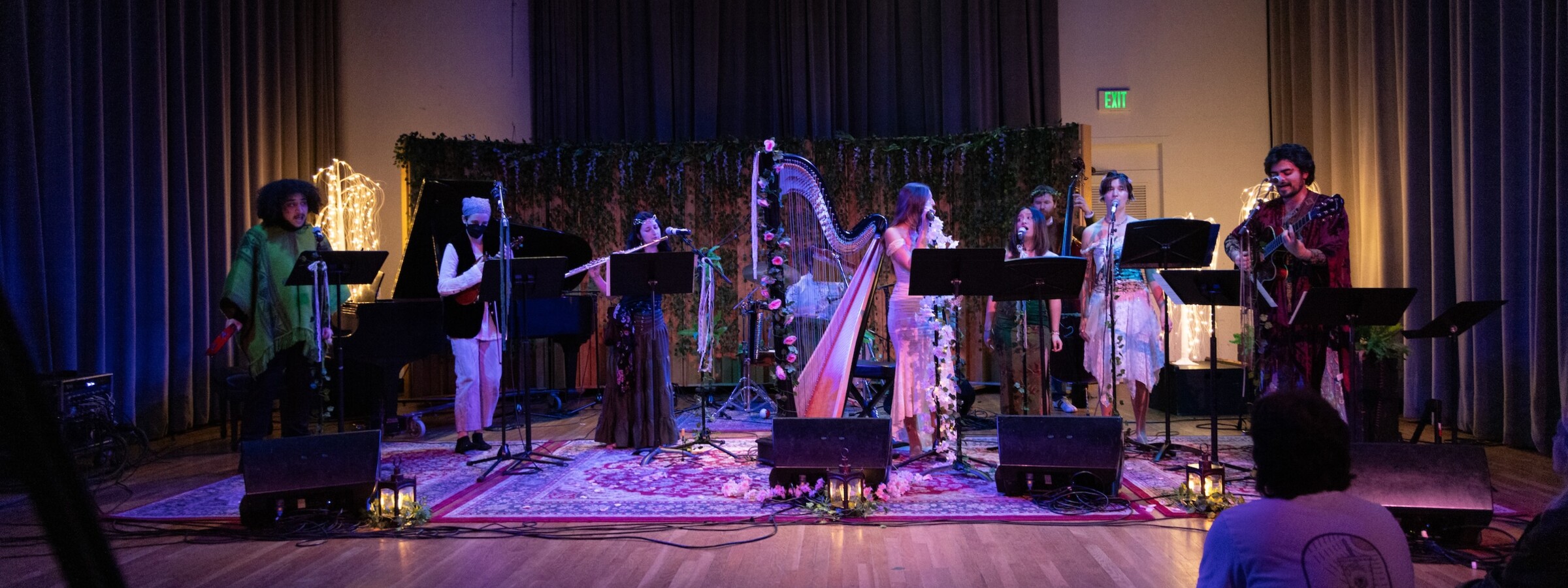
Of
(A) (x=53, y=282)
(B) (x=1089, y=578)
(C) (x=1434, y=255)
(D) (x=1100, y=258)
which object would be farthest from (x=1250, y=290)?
(A) (x=53, y=282)

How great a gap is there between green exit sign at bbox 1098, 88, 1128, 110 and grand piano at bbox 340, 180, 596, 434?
246 inches

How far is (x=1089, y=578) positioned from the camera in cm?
337

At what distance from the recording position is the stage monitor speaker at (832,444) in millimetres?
4555

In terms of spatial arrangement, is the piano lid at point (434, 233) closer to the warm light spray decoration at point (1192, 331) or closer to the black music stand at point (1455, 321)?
the black music stand at point (1455, 321)

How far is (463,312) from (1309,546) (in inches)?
205

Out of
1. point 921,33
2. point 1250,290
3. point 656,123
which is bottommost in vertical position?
point 1250,290

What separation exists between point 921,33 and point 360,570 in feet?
30.0

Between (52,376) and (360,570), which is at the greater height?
(52,376)

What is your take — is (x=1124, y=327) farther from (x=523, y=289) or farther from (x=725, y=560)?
(x=523, y=289)

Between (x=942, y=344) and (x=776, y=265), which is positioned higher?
(x=776, y=265)

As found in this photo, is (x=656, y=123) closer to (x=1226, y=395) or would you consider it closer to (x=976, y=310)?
(x=976, y=310)

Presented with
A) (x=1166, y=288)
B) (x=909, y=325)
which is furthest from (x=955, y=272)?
(x=1166, y=288)

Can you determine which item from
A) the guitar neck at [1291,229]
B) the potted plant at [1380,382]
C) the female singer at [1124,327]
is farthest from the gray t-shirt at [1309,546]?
the potted plant at [1380,382]

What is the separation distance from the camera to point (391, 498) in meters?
4.34
